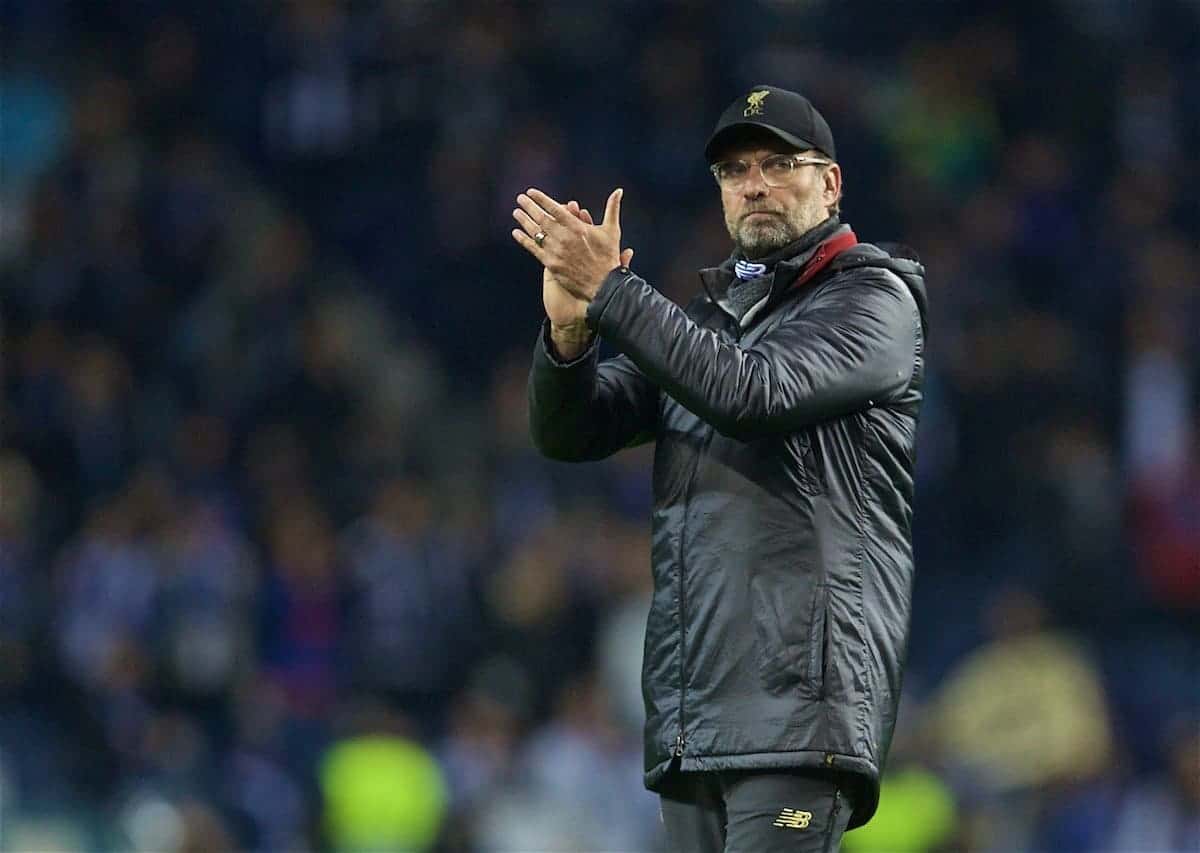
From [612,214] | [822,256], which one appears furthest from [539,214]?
[822,256]

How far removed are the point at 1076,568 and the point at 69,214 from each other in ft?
17.5

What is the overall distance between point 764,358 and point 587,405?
0.50 metres

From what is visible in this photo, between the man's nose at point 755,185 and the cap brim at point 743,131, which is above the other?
the cap brim at point 743,131

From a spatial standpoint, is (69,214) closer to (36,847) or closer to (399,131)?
(399,131)

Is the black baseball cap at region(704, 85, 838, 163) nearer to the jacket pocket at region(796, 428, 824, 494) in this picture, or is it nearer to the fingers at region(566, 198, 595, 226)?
the fingers at region(566, 198, 595, 226)

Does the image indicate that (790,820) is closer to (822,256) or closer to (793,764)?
(793,764)

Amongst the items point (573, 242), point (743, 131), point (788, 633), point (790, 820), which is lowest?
point (790, 820)

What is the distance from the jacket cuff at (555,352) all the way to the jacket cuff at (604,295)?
0.23 metres

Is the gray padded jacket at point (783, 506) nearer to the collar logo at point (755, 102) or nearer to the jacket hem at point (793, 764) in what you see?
the jacket hem at point (793, 764)

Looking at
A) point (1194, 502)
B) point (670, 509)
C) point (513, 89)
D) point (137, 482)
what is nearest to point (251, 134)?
point (513, 89)

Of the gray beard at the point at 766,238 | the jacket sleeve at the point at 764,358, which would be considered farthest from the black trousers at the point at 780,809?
the gray beard at the point at 766,238

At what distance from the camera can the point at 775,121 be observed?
4.20 metres

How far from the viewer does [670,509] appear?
420cm

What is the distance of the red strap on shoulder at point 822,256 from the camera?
4.22 meters
